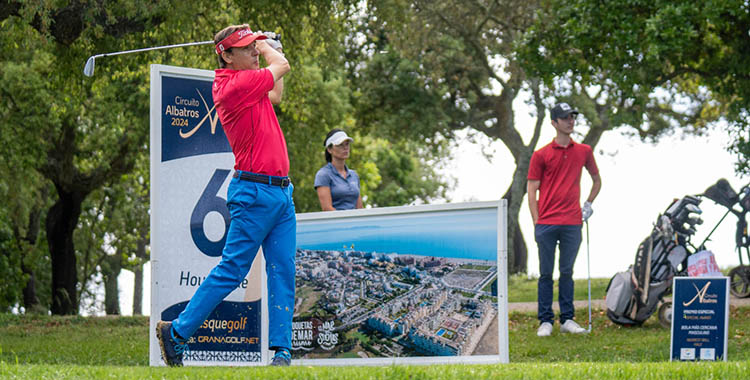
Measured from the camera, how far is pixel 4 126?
65.3 ft

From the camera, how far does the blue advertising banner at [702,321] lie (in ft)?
26.1

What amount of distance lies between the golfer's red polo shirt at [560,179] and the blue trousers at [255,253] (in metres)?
4.63

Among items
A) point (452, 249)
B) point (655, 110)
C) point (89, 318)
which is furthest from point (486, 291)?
point (655, 110)

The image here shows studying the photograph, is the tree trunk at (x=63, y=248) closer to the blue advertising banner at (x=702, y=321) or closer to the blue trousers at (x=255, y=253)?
the blue advertising banner at (x=702, y=321)

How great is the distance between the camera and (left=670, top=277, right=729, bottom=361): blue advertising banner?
795 cm

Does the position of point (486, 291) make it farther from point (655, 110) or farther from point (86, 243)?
point (86, 243)

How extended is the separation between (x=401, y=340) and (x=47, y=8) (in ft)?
21.1

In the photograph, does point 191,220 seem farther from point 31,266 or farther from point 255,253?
point 31,266

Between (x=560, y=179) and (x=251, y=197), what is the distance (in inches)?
200

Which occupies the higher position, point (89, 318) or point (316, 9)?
point (316, 9)

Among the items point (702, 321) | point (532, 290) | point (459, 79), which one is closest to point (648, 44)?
point (702, 321)

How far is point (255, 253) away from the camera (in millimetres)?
6016

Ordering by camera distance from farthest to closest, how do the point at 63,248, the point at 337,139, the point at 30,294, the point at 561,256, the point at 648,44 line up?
the point at 30,294
the point at 63,248
the point at 648,44
the point at 561,256
the point at 337,139

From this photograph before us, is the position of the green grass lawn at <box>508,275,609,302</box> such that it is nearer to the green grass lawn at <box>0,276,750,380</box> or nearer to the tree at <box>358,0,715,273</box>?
the green grass lawn at <box>0,276,750,380</box>
